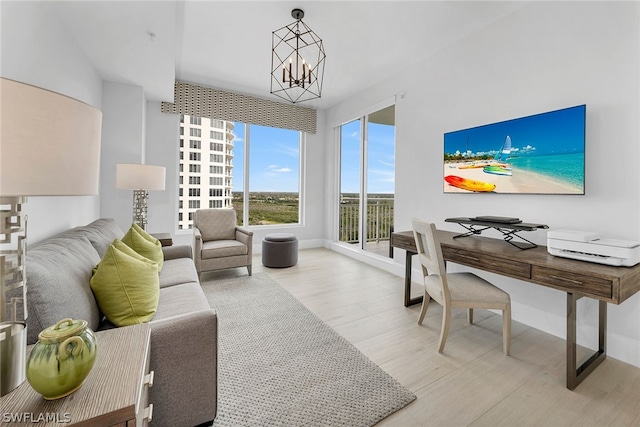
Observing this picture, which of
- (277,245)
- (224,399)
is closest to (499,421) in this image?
(224,399)

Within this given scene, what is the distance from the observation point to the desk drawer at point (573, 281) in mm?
1472

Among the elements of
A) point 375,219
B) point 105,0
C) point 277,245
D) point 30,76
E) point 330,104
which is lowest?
point 277,245

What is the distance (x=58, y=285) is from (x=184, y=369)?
0.60 metres

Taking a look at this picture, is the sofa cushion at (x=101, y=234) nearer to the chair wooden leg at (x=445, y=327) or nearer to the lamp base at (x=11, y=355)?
the lamp base at (x=11, y=355)

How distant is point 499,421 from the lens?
1.40 metres

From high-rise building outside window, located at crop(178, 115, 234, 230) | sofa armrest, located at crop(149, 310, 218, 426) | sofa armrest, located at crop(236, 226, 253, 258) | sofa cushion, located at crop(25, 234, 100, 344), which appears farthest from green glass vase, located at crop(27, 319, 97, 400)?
high-rise building outside window, located at crop(178, 115, 234, 230)

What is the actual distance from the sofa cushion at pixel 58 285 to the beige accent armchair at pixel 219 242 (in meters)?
1.84

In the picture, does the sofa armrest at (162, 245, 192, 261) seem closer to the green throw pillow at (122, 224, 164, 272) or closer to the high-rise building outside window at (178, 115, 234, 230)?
the green throw pillow at (122, 224, 164, 272)

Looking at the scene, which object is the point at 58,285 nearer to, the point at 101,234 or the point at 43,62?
the point at 101,234

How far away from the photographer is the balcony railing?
499 centimetres

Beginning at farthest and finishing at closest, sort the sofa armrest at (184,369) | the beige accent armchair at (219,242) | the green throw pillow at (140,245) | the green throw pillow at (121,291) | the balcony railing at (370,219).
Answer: the balcony railing at (370,219) < the beige accent armchair at (219,242) < the green throw pillow at (140,245) < the green throw pillow at (121,291) < the sofa armrest at (184,369)

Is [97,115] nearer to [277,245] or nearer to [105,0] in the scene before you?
[105,0]

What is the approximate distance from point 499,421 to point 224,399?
1447 mm

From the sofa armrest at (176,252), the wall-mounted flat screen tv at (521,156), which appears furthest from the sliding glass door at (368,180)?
the sofa armrest at (176,252)
